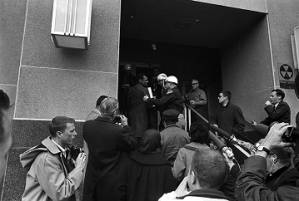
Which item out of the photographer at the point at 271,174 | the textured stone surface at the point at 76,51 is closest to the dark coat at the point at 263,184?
the photographer at the point at 271,174

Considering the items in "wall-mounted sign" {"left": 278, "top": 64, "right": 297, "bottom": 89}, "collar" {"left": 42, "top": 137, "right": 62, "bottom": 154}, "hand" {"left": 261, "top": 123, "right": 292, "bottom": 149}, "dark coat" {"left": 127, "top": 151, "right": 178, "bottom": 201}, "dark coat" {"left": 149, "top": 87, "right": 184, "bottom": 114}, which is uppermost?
"wall-mounted sign" {"left": 278, "top": 64, "right": 297, "bottom": 89}

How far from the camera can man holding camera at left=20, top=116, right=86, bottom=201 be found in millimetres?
2807

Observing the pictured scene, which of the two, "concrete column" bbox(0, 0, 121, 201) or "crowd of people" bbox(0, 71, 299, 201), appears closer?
"crowd of people" bbox(0, 71, 299, 201)

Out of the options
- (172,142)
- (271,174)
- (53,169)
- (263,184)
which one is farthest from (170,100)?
(263,184)

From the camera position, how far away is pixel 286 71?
7.11 meters

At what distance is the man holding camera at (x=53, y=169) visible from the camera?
9.21 ft

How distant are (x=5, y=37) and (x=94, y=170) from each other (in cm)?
388

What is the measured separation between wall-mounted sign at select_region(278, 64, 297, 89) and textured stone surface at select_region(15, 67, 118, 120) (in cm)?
408

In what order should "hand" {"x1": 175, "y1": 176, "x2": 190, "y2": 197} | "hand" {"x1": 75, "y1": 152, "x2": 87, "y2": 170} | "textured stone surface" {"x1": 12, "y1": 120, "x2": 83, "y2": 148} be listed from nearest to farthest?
"hand" {"x1": 175, "y1": 176, "x2": 190, "y2": 197}, "hand" {"x1": 75, "y1": 152, "x2": 87, "y2": 170}, "textured stone surface" {"x1": 12, "y1": 120, "x2": 83, "y2": 148}

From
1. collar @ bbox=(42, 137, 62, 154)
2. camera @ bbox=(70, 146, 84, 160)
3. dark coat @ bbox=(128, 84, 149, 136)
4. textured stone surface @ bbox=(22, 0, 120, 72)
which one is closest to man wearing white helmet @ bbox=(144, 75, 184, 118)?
dark coat @ bbox=(128, 84, 149, 136)

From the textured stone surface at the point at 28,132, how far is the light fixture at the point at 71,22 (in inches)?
59.2

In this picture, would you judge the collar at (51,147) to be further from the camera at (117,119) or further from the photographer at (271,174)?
the photographer at (271,174)

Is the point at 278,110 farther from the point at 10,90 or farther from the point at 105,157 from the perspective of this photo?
the point at 10,90

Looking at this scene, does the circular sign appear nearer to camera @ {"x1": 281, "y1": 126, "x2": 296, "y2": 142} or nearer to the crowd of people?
the crowd of people
